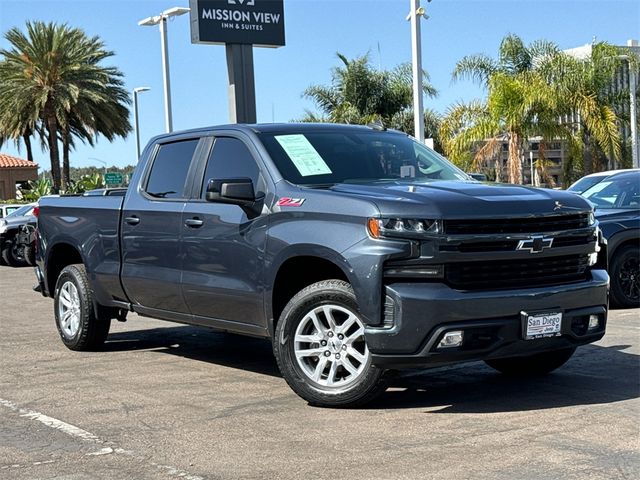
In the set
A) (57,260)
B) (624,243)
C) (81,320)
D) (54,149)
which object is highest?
(54,149)

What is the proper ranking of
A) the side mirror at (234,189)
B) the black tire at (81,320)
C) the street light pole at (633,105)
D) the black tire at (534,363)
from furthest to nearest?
the street light pole at (633,105), the black tire at (81,320), the black tire at (534,363), the side mirror at (234,189)

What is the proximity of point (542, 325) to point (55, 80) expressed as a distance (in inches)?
1325

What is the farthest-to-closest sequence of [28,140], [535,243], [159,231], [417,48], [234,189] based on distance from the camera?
[28,140] < [417,48] < [159,231] < [234,189] < [535,243]

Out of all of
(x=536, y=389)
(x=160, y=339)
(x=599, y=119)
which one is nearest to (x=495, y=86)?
(x=599, y=119)

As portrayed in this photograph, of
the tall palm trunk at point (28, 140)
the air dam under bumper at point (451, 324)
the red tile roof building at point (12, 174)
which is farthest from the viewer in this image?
the red tile roof building at point (12, 174)

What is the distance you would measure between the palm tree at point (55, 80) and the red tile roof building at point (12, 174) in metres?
28.5

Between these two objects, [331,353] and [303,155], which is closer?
[331,353]

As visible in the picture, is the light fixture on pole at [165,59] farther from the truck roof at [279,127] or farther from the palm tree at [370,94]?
the truck roof at [279,127]

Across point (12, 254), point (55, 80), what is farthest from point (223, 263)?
point (55, 80)

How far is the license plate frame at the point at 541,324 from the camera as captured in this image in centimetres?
596

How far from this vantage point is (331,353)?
6258 mm

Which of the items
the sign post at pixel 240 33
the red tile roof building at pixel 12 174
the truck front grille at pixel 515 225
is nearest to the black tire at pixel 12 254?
the sign post at pixel 240 33

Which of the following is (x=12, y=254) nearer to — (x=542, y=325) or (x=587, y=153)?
(x=587, y=153)

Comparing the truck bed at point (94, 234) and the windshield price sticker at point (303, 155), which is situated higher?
the windshield price sticker at point (303, 155)
